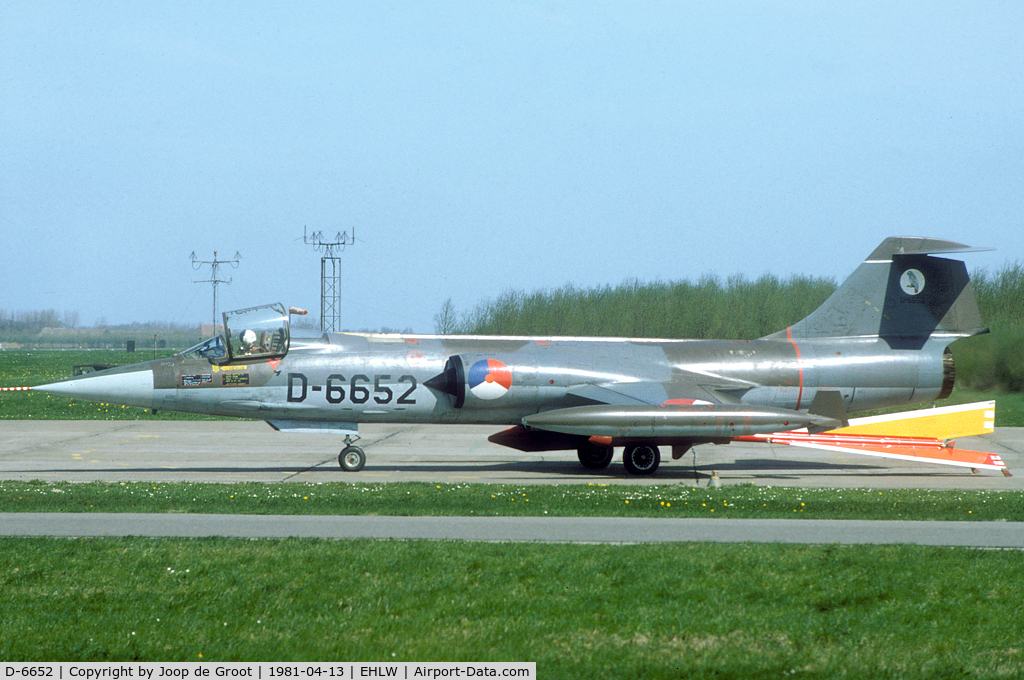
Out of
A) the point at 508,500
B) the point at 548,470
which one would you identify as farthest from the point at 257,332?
the point at 508,500

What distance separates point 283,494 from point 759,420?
8.21 m

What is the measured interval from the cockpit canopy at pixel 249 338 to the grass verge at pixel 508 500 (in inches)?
124

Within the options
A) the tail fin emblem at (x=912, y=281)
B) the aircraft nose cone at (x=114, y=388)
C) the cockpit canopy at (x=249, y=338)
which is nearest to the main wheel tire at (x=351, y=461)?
the cockpit canopy at (x=249, y=338)

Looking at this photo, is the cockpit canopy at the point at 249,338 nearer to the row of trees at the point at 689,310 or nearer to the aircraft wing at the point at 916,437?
the aircraft wing at the point at 916,437

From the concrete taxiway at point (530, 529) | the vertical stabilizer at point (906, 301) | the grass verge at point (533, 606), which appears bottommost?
the concrete taxiway at point (530, 529)

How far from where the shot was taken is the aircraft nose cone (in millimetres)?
16562

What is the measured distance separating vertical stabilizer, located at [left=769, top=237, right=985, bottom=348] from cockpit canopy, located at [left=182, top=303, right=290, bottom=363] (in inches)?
417

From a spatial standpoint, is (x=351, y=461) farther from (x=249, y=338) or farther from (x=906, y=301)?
(x=906, y=301)

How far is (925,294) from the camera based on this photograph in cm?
1867

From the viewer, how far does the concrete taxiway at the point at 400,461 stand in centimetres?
1681

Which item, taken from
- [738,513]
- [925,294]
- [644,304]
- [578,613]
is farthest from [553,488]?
[644,304]

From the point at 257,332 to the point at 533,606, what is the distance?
1110 cm

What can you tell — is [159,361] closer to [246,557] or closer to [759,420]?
[246,557]

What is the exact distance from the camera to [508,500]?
506 inches
